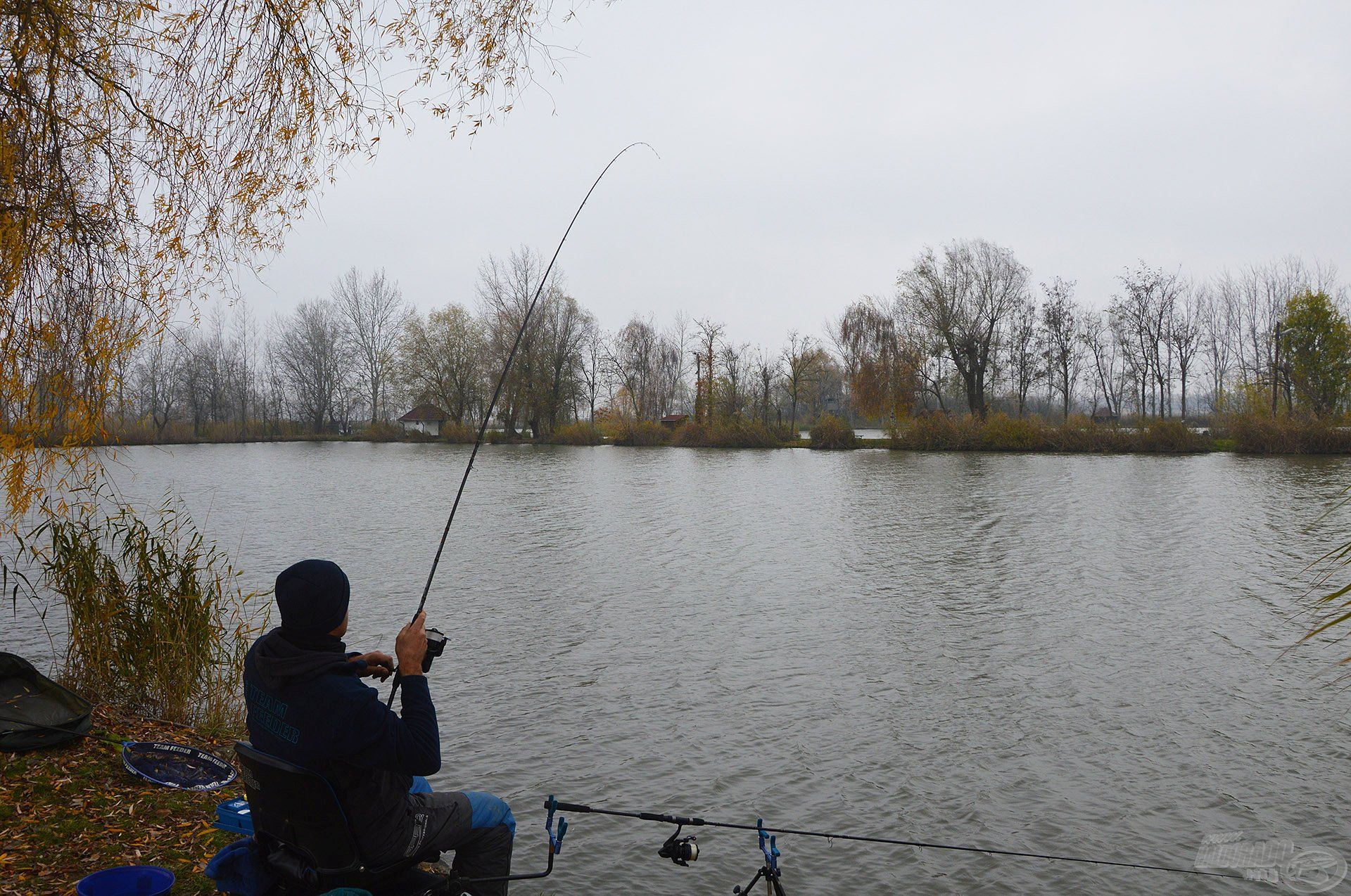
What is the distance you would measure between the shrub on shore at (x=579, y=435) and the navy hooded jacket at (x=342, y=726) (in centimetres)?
5570

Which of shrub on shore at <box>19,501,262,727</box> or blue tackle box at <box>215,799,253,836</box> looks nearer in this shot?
blue tackle box at <box>215,799,253,836</box>

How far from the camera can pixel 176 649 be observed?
6633mm

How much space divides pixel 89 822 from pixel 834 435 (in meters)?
46.2

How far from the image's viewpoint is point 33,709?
502cm

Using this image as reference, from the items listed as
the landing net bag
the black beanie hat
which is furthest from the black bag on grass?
the black beanie hat

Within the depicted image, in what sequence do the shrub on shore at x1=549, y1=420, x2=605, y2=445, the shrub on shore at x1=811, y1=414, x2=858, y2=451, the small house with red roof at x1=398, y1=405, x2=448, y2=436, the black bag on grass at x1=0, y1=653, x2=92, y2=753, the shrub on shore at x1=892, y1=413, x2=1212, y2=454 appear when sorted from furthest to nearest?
→ the small house with red roof at x1=398, y1=405, x2=448, y2=436 < the shrub on shore at x1=549, y1=420, x2=605, y2=445 < the shrub on shore at x1=811, y1=414, x2=858, y2=451 < the shrub on shore at x1=892, y1=413, x2=1212, y2=454 < the black bag on grass at x1=0, y1=653, x2=92, y2=753

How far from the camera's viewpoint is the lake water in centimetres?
549

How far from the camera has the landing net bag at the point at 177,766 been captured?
16.1ft

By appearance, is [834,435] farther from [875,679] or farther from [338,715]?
[338,715]

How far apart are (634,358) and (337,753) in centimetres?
7032

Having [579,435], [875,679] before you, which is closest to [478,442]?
[875,679]

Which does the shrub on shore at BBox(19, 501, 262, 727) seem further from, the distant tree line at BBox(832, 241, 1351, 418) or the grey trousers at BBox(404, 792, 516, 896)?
the distant tree line at BBox(832, 241, 1351, 418)

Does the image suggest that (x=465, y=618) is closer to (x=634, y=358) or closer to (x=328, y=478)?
(x=328, y=478)

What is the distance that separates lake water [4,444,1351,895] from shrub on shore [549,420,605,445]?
125 ft
